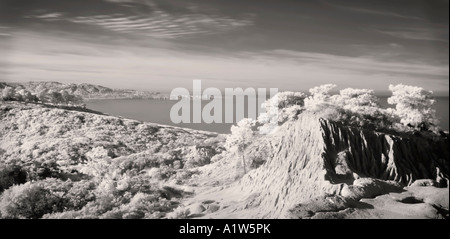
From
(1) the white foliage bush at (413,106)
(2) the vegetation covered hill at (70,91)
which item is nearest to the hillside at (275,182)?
(1) the white foliage bush at (413,106)

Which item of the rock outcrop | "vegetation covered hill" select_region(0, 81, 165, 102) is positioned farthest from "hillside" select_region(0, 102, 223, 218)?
"vegetation covered hill" select_region(0, 81, 165, 102)

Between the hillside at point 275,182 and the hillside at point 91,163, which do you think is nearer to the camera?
the hillside at point 275,182

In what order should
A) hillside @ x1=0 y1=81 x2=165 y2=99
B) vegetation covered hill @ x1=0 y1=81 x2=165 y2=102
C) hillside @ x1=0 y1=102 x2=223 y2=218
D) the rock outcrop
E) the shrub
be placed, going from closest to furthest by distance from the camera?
1. the rock outcrop
2. hillside @ x1=0 y1=102 x2=223 y2=218
3. the shrub
4. vegetation covered hill @ x1=0 y1=81 x2=165 y2=102
5. hillside @ x1=0 y1=81 x2=165 y2=99

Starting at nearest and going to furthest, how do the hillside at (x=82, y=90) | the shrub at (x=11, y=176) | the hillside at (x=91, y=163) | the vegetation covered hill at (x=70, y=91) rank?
the hillside at (x=91, y=163), the shrub at (x=11, y=176), the vegetation covered hill at (x=70, y=91), the hillside at (x=82, y=90)

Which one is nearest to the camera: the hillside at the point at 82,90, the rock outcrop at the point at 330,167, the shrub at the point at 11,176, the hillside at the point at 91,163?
the rock outcrop at the point at 330,167

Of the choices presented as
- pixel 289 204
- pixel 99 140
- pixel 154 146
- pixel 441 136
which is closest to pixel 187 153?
pixel 154 146

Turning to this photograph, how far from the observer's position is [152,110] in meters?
35.6

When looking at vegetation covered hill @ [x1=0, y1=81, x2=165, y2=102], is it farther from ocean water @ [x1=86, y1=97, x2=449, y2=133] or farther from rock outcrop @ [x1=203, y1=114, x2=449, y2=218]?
rock outcrop @ [x1=203, y1=114, x2=449, y2=218]

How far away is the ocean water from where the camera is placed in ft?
77.9

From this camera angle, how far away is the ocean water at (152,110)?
23.8 meters

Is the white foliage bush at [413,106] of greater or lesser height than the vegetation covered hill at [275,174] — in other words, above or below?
above

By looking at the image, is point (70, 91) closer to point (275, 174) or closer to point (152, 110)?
point (152, 110)

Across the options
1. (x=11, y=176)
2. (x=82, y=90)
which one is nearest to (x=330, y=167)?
(x=11, y=176)

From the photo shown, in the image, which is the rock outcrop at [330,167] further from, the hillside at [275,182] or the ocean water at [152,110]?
the ocean water at [152,110]
